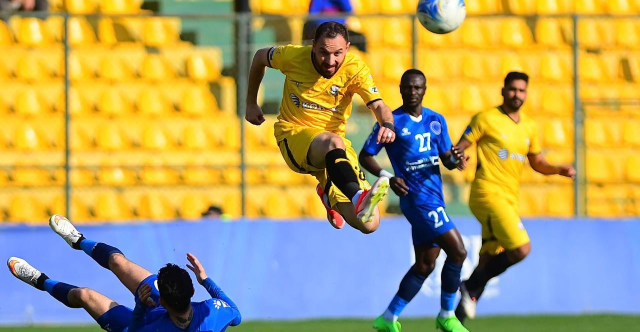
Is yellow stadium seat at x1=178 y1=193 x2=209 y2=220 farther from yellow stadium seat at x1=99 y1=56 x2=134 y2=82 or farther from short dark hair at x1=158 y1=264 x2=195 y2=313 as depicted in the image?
short dark hair at x1=158 y1=264 x2=195 y2=313

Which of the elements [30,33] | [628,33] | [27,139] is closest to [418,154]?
[27,139]

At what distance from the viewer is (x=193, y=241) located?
12711 millimetres

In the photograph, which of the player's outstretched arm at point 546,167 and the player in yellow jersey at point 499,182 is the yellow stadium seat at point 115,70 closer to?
the player in yellow jersey at point 499,182

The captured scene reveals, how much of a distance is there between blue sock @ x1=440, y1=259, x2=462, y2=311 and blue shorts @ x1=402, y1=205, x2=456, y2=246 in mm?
268

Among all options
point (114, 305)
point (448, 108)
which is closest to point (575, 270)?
point (448, 108)

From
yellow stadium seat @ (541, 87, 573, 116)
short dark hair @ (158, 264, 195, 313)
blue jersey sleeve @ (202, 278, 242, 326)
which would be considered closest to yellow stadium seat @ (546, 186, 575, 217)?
yellow stadium seat @ (541, 87, 573, 116)

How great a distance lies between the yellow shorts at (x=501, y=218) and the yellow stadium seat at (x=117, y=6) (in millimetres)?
5429

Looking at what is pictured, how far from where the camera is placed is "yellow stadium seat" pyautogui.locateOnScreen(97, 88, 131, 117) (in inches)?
548

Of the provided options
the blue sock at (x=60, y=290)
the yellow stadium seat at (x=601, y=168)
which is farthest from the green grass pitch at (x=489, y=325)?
the yellow stadium seat at (x=601, y=168)

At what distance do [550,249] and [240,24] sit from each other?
161 inches

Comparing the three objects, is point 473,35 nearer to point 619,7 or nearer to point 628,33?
point 628,33

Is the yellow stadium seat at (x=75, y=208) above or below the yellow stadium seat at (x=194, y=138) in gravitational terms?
below

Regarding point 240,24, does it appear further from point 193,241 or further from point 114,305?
point 114,305

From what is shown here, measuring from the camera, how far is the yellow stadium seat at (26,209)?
13.2 meters
